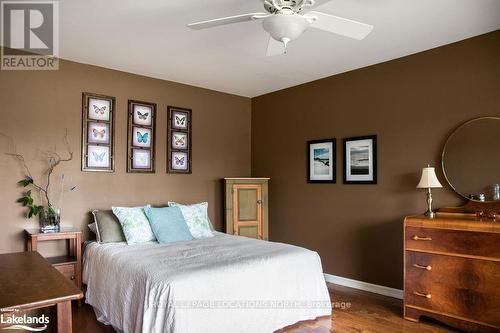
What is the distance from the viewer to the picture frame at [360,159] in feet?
12.8

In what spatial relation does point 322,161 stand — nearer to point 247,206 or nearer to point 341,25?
point 247,206

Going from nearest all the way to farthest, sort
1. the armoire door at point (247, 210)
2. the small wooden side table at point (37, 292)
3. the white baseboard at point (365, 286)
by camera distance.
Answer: the small wooden side table at point (37, 292) < the white baseboard at point (365, 286) < the armoire door at point (247, 210)

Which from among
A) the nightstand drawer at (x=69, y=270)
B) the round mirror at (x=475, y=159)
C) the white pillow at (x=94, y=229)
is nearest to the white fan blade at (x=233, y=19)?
the round mirror at (x=475, y=159)

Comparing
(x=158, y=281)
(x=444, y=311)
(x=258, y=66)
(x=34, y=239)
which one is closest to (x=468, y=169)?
(x=444, y=311)

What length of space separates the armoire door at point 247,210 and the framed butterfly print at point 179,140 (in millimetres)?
735

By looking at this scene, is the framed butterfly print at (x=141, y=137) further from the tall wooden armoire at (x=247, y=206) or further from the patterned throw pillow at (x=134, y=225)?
the tall wooden armoire at (x=247, y=206)

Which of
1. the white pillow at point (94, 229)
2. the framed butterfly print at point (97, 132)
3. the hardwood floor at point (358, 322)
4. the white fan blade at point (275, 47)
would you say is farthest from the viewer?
the framed butterfly print at point (97, 132)

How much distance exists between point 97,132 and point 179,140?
1014 mm

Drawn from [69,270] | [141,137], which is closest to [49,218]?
[69,270]

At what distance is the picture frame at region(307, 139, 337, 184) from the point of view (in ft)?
14.1

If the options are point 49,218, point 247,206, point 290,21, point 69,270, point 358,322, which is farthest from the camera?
point 247,206

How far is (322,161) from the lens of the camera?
4.41 meters

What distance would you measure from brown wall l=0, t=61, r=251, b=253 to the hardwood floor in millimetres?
1047

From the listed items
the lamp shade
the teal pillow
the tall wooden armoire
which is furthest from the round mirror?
the teal pillow
